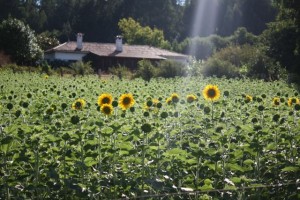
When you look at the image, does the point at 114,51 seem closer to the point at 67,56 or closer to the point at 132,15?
the point at 67,56

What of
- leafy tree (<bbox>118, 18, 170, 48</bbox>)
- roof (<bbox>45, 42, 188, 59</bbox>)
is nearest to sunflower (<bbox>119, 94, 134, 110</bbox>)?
roof (<bbox>45, 42, 188, 59</bbox>)

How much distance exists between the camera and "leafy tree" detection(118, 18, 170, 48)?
193 ft

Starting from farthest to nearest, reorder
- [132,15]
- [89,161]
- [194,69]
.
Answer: [132,15] < [194,69] < [89,161]

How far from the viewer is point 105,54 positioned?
140 feet

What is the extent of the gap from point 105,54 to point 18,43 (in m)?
7.41

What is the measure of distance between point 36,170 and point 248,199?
4.80 feet

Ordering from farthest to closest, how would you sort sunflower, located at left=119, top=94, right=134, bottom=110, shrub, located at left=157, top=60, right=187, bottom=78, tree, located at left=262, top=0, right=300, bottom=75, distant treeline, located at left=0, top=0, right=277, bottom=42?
distant treeline, located at left=0, top=0, right=277, bottom=42 < shrub, located at left=157, top=60, right=187, bottom=78 < tree, located at left=262, top=0, right=300, bottom=75 < sunflower, located at left=119, top=94, right=134, bottom=110

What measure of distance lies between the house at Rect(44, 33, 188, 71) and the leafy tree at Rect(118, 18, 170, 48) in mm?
13708

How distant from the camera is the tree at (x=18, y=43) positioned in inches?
1486

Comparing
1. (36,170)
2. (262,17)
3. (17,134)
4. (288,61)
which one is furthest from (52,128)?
(262,17)

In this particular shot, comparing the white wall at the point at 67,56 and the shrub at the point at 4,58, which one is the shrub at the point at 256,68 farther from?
the white wall at the point at 67,56

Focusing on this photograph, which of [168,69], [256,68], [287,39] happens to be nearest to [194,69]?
[168,69]

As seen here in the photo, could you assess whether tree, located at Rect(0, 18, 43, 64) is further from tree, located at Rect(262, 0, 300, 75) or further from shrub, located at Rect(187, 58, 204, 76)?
tree, located at Rect(262, 0, 300, 75)

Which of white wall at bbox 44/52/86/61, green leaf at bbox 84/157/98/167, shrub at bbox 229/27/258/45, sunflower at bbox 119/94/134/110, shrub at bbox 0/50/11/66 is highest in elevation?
sunflower at bbox 119/94/134/110
